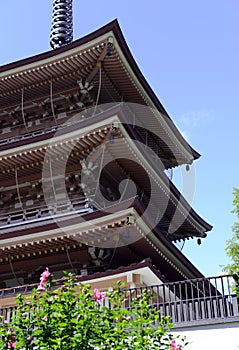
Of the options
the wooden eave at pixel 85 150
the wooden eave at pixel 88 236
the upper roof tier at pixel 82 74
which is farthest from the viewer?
the upper roof tier at pixel 82 74

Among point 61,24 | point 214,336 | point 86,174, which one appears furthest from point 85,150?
point 61,24

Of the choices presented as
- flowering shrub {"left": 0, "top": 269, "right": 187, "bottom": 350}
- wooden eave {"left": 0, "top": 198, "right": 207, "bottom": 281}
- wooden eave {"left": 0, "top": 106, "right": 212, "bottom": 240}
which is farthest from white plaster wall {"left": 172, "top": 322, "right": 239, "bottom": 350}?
wooden eave {"left": 0, "top": 106, "right": 212, "bottom": 240}

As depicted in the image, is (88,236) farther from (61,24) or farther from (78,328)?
(61,24)

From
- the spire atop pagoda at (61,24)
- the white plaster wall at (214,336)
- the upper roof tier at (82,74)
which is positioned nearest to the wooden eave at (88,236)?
the white plaster wall at (214,336)

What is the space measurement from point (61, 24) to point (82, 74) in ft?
31.7

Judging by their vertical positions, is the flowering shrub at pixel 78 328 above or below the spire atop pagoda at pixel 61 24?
below

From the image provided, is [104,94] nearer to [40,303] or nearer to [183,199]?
[183,199]

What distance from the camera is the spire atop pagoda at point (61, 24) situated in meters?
26.5

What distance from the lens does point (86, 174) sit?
17.2 metres

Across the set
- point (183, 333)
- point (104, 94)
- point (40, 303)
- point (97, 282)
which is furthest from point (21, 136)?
point (40, 303)

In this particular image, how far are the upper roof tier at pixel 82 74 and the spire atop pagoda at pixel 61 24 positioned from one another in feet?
22.7

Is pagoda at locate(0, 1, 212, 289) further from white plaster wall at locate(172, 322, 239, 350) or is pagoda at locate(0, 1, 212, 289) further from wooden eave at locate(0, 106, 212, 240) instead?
white plaster wall at locate(172, 322, 239, 350)

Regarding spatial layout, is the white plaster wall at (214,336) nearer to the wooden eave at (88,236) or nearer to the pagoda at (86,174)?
the pagoda at (86,174)

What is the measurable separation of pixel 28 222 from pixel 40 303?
9.27m
